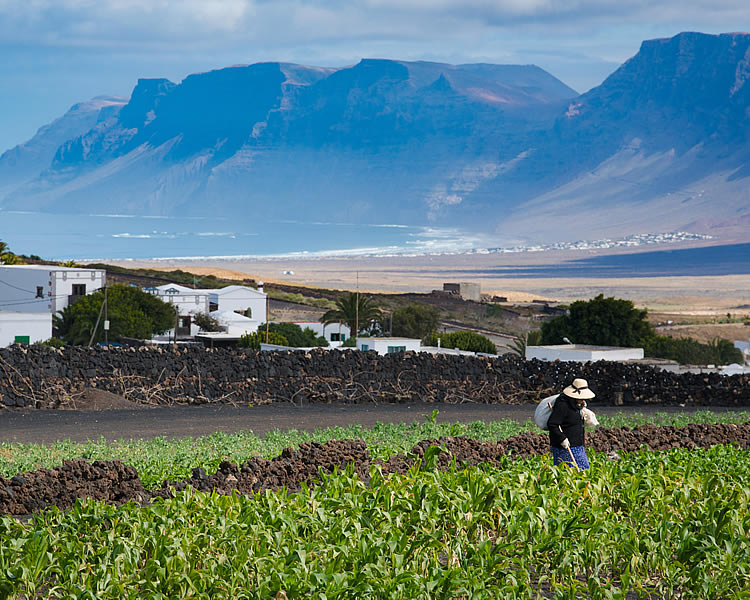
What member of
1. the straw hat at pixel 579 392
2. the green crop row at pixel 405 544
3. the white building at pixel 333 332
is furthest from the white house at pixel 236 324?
the green crop row at pixel 405 544

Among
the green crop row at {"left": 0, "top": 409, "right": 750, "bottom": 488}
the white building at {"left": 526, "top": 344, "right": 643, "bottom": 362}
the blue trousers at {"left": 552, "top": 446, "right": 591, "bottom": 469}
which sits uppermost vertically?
the blue trousers at {"left": 552, "top": 446, "right": 591, "bottom": 469}

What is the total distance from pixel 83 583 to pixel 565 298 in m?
154

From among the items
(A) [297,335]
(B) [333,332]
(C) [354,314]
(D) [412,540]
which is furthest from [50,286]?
(D) [412,540]

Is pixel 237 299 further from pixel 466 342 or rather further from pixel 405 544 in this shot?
pixel 405 544

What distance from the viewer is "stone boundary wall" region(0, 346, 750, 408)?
934 inches

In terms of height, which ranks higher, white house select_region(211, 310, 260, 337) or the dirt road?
white house select_region(211, 310, 260, 337)

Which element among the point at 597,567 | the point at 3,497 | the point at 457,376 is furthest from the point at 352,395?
the point at 597,567

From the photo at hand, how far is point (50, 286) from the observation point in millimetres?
74375

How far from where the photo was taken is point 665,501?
8.43m

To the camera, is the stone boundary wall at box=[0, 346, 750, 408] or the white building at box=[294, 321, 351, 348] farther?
the white building at box=[294, 321, 351, 348]

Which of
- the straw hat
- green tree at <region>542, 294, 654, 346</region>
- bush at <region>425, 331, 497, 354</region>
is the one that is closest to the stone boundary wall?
the straw hat

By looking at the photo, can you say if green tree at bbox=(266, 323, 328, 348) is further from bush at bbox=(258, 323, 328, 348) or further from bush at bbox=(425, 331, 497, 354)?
bush at bbox=(425, 331, 497, 354)

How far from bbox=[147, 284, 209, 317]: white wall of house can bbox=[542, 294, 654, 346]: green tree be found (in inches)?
1071

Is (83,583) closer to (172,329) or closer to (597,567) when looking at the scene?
(597,567)
